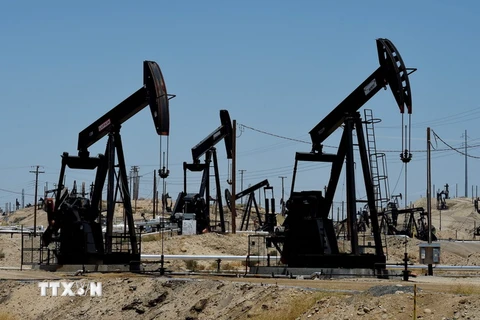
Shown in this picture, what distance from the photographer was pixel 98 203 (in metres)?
32.5

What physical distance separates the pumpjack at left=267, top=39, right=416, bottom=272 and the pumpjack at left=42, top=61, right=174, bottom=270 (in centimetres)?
Result: 529

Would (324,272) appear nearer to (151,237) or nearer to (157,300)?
(157,300)

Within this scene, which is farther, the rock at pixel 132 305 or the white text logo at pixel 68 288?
the white text logo at pixel 68 288

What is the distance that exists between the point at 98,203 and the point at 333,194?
27.7 feet

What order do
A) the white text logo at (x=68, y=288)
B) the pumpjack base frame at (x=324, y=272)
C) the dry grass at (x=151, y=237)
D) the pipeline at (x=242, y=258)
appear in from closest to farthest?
the white text logo at (x=68, y=288), the pumpjack base frame at (x=324, y=272), the pipeline at (x=242, y=258), the dry grass at (x=151, y=237)

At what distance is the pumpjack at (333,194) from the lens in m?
27.9

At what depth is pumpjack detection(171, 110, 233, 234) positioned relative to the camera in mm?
54062

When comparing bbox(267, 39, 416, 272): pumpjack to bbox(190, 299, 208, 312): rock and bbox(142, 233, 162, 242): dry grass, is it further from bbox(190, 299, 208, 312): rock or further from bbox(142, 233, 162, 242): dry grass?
bbox(142, 233, 162, 242): dry grass

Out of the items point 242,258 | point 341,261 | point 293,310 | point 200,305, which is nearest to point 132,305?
point 200,305

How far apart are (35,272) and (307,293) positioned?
50.2 ft

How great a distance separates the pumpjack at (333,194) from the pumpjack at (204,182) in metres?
23.2

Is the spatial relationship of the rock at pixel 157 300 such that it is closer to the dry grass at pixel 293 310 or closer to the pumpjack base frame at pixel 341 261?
the dry grass at pixel 293 310

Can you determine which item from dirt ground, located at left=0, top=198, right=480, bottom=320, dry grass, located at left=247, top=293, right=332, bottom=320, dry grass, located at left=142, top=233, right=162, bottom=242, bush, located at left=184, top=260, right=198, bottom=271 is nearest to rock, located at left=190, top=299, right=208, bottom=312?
dirt ground, located at left=0, top=198, right=480, bottom=320

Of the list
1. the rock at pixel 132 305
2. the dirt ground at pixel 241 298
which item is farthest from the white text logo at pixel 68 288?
the rock at pixel 132 305
